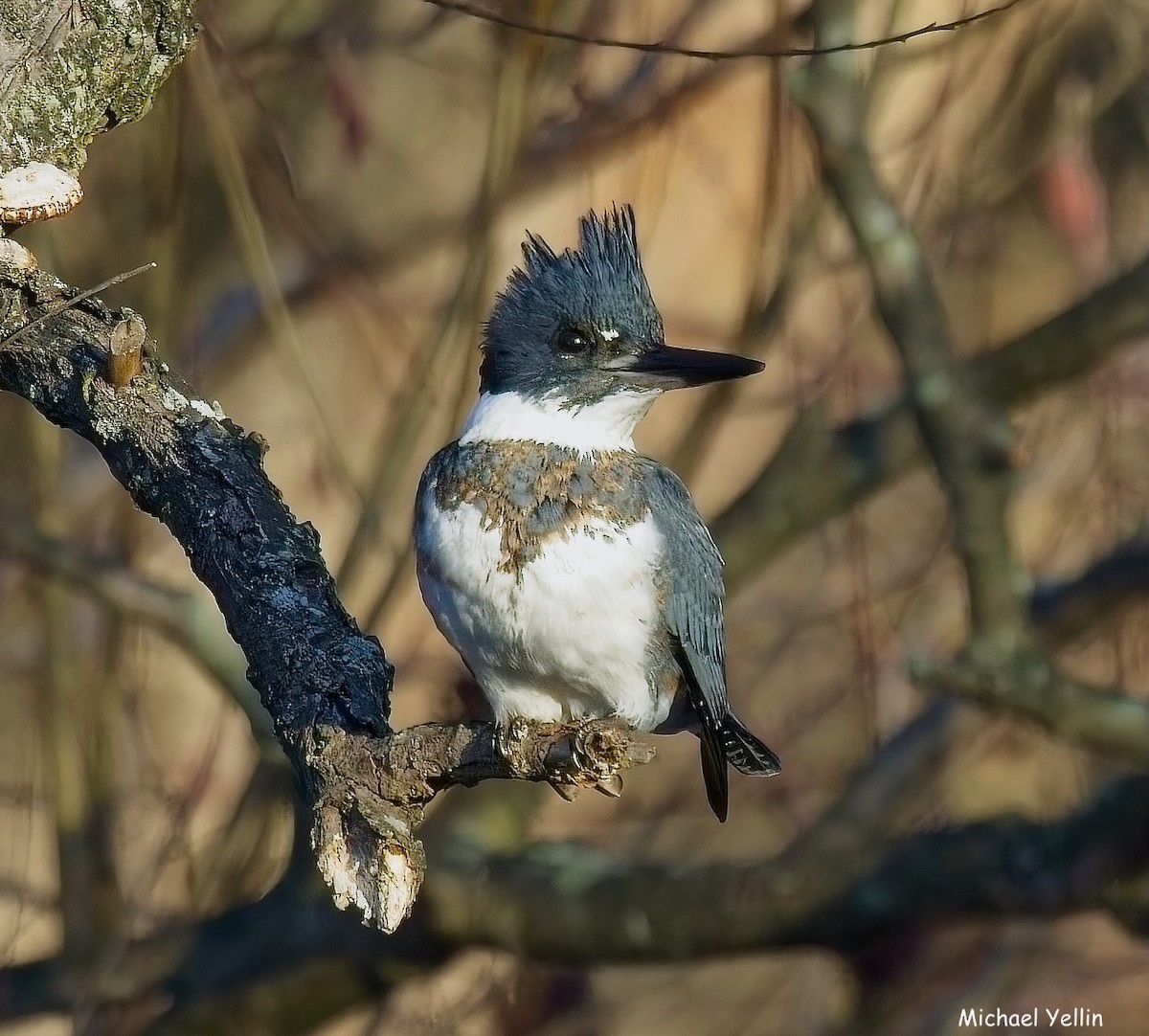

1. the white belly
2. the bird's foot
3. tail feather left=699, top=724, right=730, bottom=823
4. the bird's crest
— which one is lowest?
the bird's foot

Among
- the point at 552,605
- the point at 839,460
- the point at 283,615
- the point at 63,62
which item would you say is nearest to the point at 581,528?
the point at 552,605

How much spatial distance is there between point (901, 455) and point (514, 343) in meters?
1.48

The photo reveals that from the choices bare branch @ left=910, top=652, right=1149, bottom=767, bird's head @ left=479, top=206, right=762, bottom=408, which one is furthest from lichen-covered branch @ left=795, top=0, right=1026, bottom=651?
bird's head @ left=479, top=206, right=762, bottom=408

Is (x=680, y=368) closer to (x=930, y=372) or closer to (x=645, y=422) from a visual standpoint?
(x=930, y=372)

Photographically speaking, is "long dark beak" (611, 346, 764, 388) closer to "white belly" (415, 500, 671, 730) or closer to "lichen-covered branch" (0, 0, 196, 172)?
"white belly" (415, 500, 671, 730)

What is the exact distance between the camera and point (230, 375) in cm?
425

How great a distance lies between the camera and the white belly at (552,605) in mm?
2098

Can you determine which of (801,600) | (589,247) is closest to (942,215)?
(801,600)

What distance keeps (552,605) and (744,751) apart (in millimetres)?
487

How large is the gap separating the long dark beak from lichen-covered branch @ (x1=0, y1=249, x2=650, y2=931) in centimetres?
67

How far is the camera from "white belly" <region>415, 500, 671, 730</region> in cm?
210

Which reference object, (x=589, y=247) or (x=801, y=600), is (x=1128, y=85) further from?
(x=589, y=247)

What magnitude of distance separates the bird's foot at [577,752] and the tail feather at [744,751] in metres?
0.66

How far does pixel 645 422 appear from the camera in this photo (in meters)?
5.11
